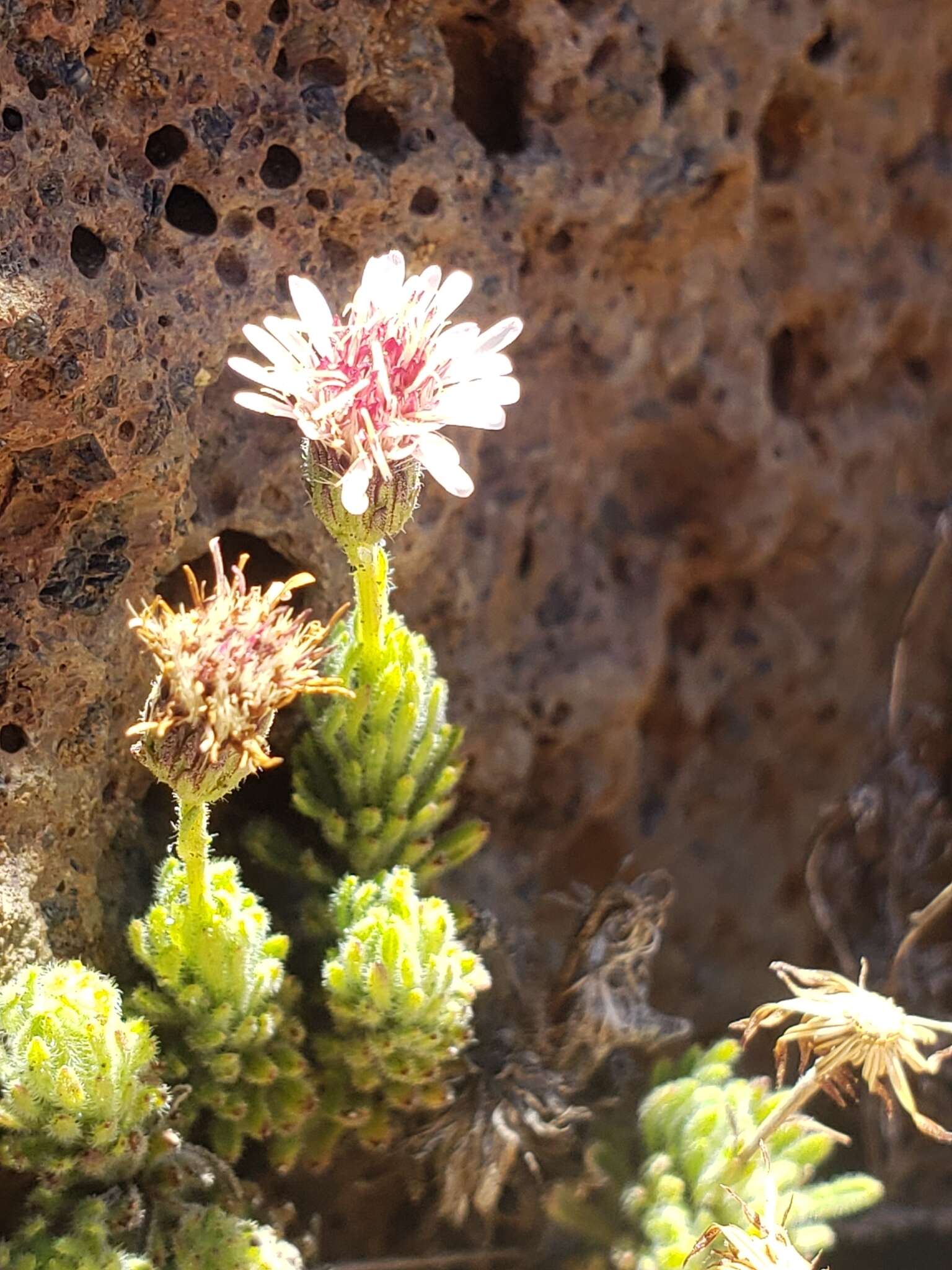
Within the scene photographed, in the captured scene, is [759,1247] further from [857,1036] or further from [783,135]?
[783,135]

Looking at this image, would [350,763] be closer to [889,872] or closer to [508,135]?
[508,135]

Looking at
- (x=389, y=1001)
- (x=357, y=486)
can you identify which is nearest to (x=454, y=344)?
(x=357, y=486)

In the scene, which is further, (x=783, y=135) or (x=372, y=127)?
(x=783, y=135)

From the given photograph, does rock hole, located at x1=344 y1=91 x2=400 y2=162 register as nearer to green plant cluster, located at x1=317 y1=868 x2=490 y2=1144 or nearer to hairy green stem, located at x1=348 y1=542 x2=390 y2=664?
hairy green stem, located at x1=348 y1=542 x2=390 y2=664

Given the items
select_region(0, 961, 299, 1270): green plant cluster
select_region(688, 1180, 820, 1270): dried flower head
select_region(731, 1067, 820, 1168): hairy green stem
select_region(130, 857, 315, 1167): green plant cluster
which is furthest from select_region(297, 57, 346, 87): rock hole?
select_region(688, 1180, 820, 1270): dried flower head

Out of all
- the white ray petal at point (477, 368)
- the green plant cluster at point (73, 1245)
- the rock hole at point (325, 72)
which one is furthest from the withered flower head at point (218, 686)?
the rock hole at point (325, 72)

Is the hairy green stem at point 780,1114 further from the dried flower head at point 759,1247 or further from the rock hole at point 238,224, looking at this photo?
the rock hole at point 238,224
